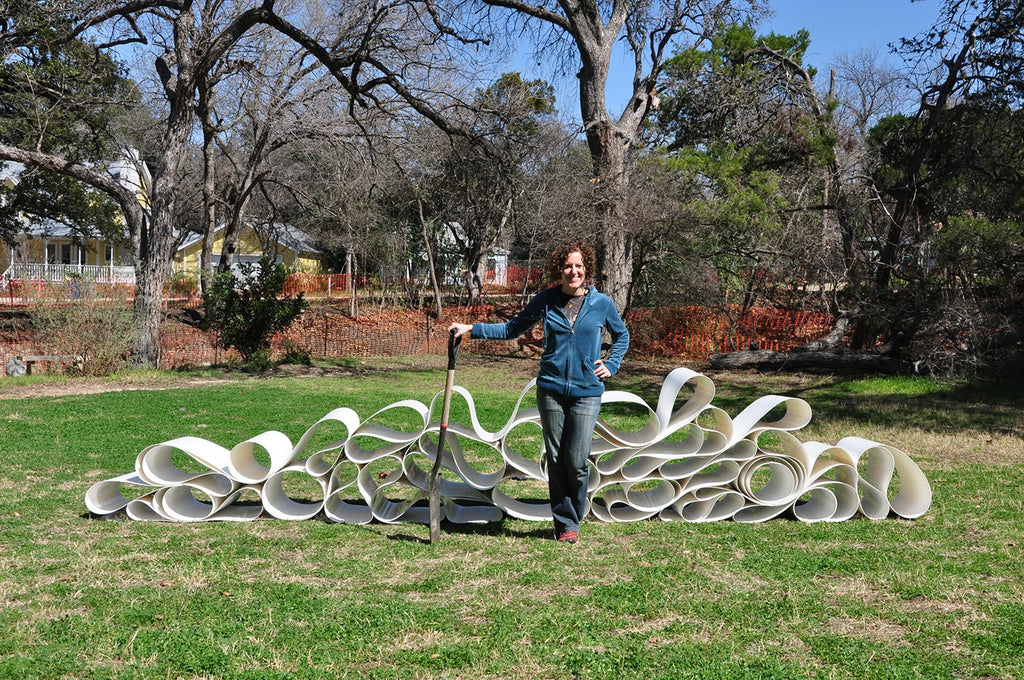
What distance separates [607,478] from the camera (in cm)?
602

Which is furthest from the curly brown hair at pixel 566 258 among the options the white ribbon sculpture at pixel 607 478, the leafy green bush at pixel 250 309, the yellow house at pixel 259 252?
the yellow house at pixel 259 252

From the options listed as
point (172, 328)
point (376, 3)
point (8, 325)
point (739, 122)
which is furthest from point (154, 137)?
point (739, 122)

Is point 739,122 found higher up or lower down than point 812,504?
higher up

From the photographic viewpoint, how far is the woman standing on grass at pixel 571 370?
5164mm

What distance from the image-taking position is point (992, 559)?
4.98 metres

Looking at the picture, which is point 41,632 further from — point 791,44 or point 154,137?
point 154,137

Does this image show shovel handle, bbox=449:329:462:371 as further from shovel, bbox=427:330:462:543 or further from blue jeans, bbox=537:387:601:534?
blue jeans, bbox=537:387:601:534

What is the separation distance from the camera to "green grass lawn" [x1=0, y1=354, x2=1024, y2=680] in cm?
354

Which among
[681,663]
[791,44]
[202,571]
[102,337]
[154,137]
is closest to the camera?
[681,663]

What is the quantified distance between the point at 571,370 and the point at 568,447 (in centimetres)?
47

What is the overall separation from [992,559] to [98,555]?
524 centimetres

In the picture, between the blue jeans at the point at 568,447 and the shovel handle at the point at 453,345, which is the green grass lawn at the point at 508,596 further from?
the shovel handle at the point at 453,345

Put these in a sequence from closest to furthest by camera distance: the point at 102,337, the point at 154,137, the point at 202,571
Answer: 1. the point at 202,571
2. the point at 102,337
3. the point at 154,137

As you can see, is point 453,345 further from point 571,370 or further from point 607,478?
point 607,478
